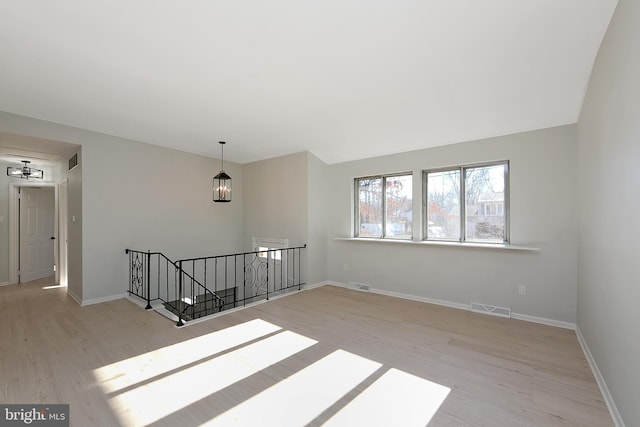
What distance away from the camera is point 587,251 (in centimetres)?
273

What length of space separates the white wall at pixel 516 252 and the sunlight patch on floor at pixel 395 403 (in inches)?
86.4

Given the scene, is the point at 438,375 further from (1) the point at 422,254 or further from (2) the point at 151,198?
(2) the point at 151,198

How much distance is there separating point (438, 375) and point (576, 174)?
2886mm

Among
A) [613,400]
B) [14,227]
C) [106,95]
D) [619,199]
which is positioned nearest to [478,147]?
[619,199]

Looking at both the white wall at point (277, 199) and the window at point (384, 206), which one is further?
the white wall at point (277, 199)

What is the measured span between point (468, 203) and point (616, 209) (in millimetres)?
2319

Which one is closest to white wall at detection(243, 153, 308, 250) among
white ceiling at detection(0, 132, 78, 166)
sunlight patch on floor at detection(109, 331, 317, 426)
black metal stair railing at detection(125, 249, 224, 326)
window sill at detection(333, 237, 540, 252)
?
window sill at detection(333, 237, 540, 252)

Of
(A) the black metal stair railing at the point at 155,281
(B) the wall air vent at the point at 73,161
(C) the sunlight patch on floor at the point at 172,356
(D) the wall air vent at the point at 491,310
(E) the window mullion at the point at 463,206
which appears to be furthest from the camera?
(A) the black metal stair railing at the point at 155,281

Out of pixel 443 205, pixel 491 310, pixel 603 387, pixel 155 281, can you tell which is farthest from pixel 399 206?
pixel 155 281

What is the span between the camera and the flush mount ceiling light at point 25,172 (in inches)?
207

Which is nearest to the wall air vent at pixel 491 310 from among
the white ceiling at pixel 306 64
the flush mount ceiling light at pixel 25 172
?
the white ceiling at pixel 306 64

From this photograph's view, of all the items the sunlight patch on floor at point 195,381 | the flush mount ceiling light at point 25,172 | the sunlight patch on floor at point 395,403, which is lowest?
the sunlight patch on floor at point 395,403

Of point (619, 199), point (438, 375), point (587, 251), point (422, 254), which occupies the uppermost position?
point (619, 199)

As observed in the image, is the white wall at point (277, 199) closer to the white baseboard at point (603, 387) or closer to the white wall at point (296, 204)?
the white wall at point (296, 204)
